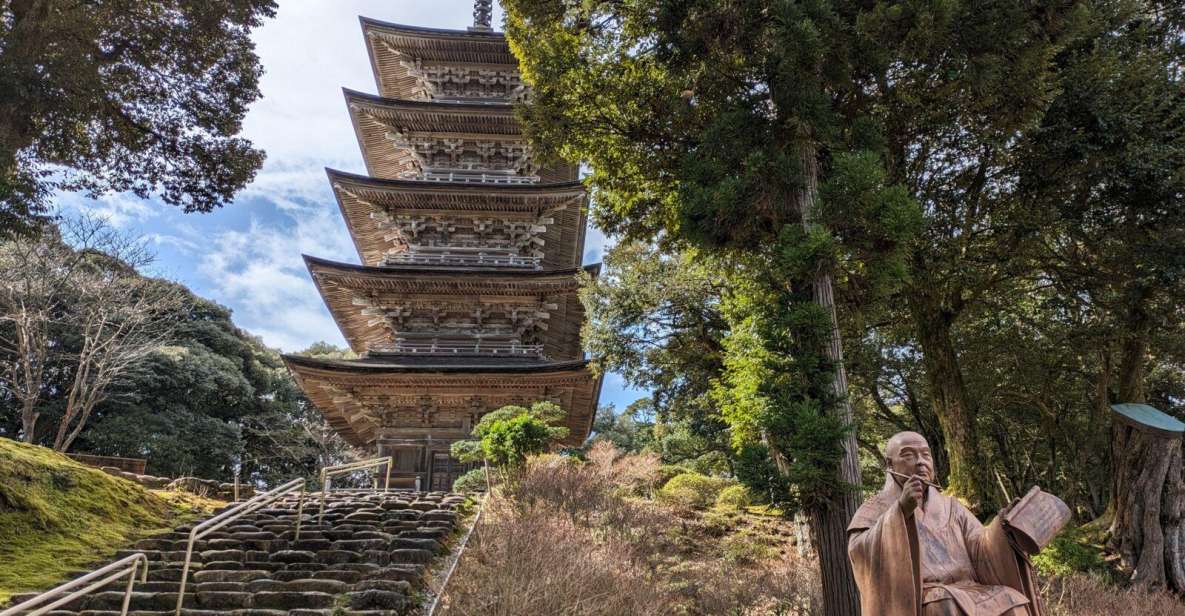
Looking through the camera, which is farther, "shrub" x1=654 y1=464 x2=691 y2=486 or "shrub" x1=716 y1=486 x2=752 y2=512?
"shrub" x1=654 y1=464 x2=691 y2=486

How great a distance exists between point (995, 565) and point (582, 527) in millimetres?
6215

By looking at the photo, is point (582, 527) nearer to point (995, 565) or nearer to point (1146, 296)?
point (995, 565)

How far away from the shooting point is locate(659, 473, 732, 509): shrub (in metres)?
13.0

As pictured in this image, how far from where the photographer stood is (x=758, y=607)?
793 centimetres

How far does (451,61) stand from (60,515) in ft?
53.5

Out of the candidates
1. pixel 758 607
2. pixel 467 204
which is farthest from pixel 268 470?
A: pixel 758 607

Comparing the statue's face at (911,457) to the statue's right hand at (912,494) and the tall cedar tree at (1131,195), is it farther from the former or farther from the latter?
the tall cedar tree at (1131,195)

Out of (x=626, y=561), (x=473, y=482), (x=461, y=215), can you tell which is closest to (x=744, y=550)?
(x=626, y=561)

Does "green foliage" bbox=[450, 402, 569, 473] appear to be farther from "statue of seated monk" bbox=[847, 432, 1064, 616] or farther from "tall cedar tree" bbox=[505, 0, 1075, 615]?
"statue of seated monk" bbox=[847, 432, 1064, 616]

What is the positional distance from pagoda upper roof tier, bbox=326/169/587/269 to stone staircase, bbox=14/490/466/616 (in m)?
9.23

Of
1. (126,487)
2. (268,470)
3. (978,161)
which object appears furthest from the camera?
(268,470)

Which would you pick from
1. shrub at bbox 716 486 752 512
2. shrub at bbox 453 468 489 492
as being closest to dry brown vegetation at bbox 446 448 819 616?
shrub at bbox 716 486 752 512

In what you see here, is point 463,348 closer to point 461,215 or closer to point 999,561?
point 461,215

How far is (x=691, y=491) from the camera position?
1338cm
